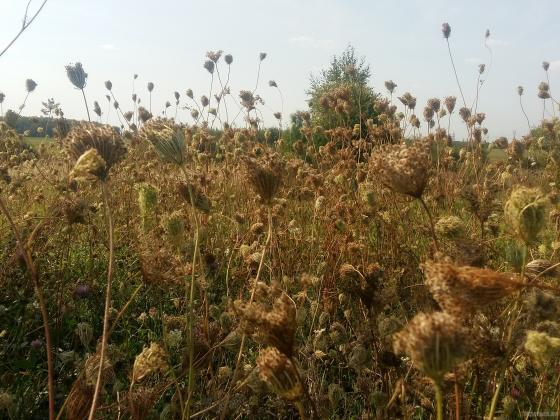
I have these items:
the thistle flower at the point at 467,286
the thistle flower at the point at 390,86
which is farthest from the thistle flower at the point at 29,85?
the thistle flower at the point at 467,286

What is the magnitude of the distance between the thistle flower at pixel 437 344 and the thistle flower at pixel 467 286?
96mm

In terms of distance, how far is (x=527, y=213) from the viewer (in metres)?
1.22

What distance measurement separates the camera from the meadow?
3.70 ft

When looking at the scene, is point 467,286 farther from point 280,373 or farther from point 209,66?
point 209,66

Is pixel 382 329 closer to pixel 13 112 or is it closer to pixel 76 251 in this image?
pixel 76 251

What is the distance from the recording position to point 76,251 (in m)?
Answer: 3.51

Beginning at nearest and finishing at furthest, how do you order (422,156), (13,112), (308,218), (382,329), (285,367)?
(285,367) → (422,156) → (382,329) → (308,218) → (13,112)

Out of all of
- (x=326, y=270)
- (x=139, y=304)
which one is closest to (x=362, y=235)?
(x=326, y=270)

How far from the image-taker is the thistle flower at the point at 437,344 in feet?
2.65

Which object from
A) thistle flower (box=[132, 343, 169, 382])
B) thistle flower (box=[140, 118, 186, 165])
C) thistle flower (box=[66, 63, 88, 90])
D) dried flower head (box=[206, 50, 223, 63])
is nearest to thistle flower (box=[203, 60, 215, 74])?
dried flower head (box=[206, 50, 223, 63])

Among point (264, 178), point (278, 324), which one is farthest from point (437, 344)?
point (264, 178)

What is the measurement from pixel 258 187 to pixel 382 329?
612 millimetres

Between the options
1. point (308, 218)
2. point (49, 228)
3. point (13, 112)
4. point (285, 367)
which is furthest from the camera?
point (13, 112)

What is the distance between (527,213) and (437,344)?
0.58 metres
